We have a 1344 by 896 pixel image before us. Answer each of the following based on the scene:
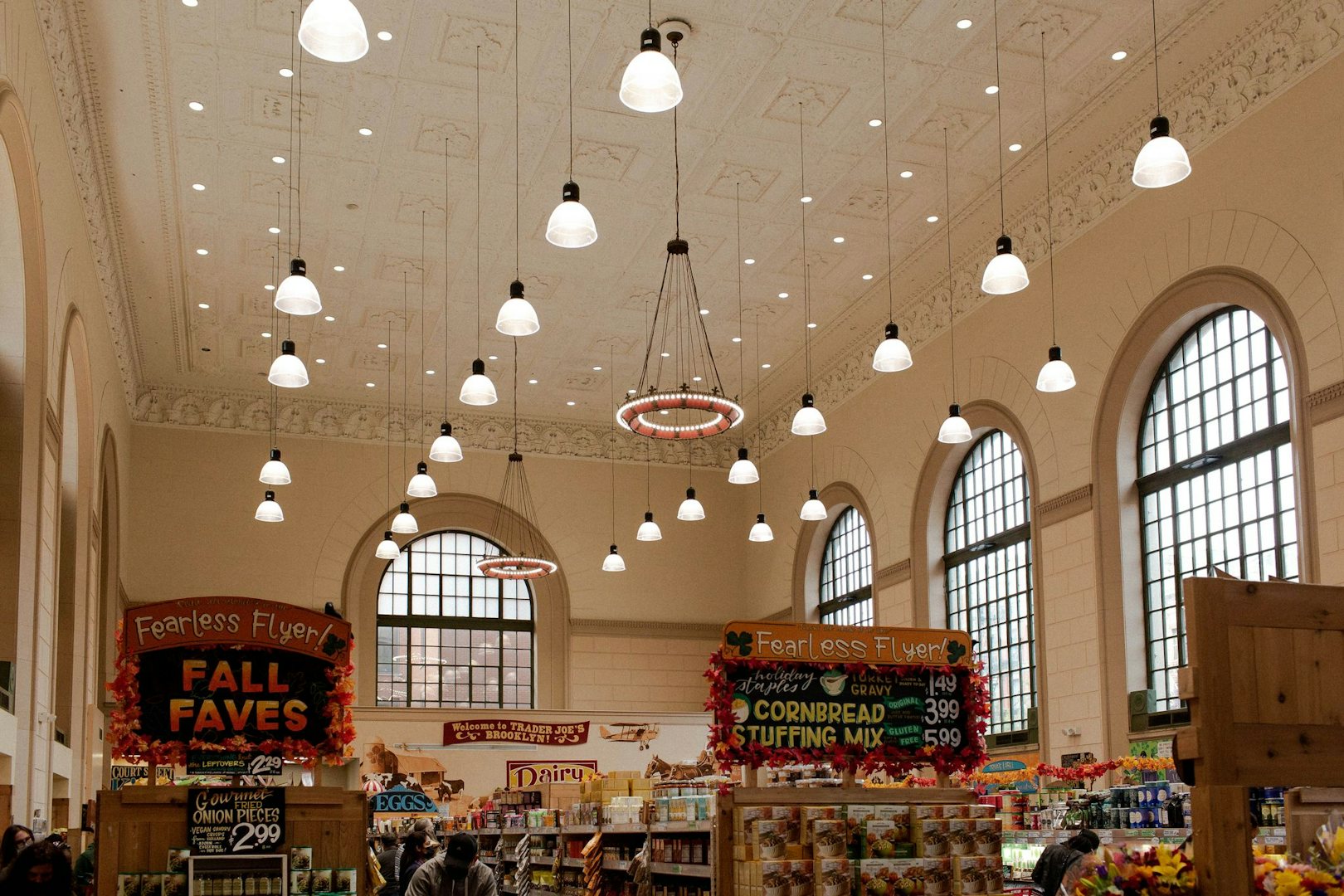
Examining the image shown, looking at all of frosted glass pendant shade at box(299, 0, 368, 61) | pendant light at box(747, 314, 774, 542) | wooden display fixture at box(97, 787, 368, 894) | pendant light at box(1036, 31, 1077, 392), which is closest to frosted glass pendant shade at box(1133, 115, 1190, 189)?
pendant light at box(1036, 31, 1077, 392)

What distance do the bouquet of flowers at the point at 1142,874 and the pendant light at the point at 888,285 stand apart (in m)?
6.37

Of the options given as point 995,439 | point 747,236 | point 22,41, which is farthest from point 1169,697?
point 22,41

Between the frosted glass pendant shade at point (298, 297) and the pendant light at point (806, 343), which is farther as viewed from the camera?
the pendant light at point (806, 343)

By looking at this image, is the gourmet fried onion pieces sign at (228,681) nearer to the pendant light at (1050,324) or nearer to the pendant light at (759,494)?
the pendant light at (1050,324)

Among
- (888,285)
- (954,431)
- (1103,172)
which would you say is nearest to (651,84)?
(954,431)

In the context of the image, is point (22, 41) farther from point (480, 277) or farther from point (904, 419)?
point (904, 419)

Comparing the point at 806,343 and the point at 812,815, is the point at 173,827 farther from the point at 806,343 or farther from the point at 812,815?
the point at 806,343

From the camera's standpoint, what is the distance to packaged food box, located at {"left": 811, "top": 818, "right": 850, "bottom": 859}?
7.61 m

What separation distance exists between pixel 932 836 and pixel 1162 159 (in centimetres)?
409

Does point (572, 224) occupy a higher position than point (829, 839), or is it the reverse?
point (572, 224)

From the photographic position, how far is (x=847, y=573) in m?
20.8

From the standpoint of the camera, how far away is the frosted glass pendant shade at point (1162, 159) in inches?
309

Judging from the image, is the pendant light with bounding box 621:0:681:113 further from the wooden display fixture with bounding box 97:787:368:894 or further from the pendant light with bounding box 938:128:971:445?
the pendant light with bounding box 938:128:971:445

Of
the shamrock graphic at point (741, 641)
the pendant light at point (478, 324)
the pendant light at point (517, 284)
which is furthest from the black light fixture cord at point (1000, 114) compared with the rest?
the shamrock graphic at point (741, 641)
